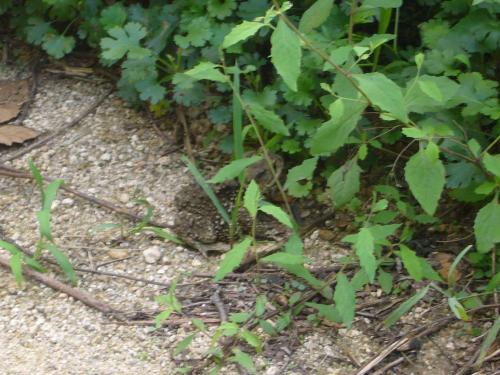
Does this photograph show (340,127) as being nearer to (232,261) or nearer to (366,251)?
(366,251)

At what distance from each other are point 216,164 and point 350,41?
0.71 metres

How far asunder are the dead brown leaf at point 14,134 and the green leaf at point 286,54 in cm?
143

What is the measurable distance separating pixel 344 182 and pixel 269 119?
0.98 ft

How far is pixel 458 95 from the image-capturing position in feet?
8.41

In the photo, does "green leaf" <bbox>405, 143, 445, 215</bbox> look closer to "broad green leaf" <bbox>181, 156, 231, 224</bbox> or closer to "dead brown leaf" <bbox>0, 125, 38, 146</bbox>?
"broad green leaf" <bbox>181, 156, 231, 224</bbox>

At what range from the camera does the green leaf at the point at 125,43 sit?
9.79ft

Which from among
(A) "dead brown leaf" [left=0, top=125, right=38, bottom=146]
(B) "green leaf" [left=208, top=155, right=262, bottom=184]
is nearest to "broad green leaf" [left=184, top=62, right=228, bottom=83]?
(B) "green leaf" [left=208, top=155, right=262, bottom=184]

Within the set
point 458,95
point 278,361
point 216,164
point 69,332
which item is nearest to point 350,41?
point 458,95

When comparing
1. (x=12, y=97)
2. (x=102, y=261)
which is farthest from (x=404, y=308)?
(x=12, y=97)

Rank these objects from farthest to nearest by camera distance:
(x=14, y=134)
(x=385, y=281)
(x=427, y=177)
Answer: (x=14, y=134), (x=385, y=281), (x=427, y=177)

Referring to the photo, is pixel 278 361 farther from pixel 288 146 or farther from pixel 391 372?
pixel 288 146

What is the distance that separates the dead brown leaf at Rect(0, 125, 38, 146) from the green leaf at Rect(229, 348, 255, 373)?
1.32m

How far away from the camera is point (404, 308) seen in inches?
95.0

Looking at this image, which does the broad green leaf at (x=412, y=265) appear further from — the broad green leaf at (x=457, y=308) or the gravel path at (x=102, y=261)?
the gravel path at (x=102, y=261)
